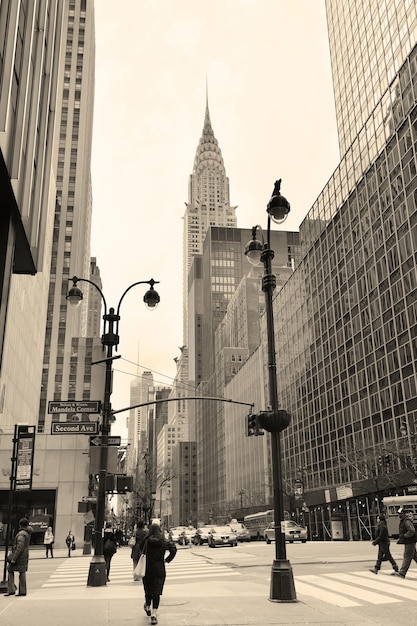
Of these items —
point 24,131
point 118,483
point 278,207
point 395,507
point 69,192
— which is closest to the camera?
point 24,131

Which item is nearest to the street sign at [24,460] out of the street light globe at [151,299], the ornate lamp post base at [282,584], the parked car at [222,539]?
the street light globe at [151,299]

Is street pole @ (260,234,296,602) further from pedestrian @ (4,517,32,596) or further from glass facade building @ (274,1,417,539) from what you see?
glass facade building @ (274,1,417,539)

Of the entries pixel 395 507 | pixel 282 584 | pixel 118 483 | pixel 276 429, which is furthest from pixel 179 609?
pixel 395 507

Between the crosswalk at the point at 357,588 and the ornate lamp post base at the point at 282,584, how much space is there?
88 centimetres

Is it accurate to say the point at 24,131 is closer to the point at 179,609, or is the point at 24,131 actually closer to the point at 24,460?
the point at 24,460

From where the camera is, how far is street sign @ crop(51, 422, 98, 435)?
1736cm

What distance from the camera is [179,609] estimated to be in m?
10.8

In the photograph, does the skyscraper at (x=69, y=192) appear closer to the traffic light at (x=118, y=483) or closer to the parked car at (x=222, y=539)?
the parked car at (x=222, y=539)

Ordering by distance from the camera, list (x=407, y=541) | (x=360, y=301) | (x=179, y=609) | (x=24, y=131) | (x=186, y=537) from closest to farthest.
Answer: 1. (x=179, y=609)
2. (x=24, y=131)
3. (x=407, y=541)
4. (x=186, y=537)
5. (x=360, y=301)

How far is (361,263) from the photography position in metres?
64.5

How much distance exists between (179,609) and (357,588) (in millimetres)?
5025

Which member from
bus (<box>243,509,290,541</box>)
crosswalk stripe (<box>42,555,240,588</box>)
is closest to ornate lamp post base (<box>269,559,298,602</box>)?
crosswalk stripe (<box>42,555,240,588</box>)

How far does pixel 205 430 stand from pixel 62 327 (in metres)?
66.9

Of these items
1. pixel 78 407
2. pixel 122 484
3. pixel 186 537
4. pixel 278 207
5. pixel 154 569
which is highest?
pixel 278 207
